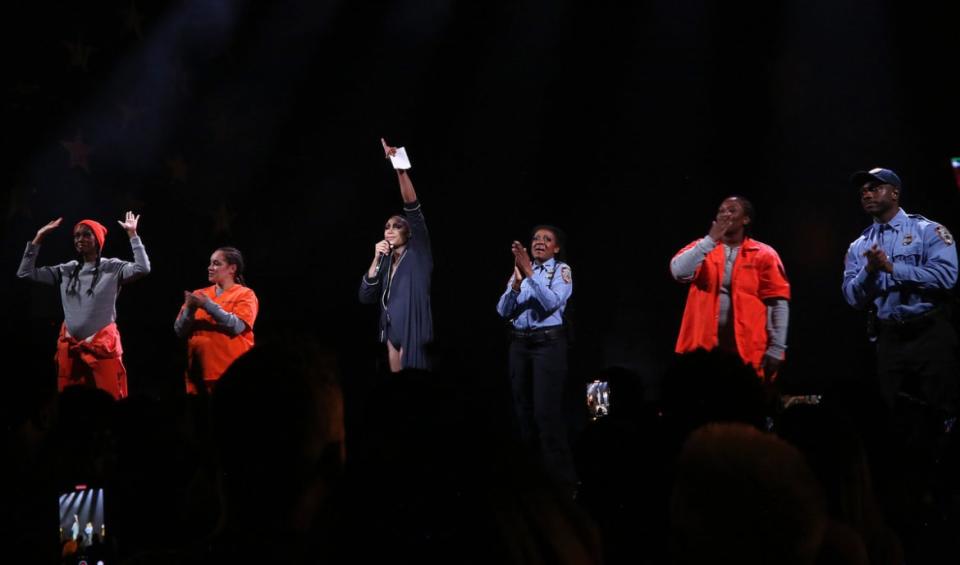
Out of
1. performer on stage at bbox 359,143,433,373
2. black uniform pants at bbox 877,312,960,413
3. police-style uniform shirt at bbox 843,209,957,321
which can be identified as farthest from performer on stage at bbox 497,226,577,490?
black uniform pants at bbox 877,312,960,413

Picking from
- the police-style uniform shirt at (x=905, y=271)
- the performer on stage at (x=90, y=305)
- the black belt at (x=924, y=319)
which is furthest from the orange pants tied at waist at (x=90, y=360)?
the black belt at (x=924, y=319)

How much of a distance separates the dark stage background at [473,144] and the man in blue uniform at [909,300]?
2.45m

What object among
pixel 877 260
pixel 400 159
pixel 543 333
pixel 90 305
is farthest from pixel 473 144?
pixel 877 260

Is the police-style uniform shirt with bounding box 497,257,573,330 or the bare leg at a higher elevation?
the police-style uniform shirt with bounding box 497,257,573,330

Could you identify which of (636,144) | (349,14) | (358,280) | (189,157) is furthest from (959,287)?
(189,157)

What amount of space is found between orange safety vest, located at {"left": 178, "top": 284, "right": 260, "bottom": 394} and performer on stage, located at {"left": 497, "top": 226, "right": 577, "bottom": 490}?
181 cm

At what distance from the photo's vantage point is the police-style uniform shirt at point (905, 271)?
492 centimetres

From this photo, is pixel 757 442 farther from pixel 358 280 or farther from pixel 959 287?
pixel 358 280

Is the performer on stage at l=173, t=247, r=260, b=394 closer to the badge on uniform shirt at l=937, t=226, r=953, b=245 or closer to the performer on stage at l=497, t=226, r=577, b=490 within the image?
the performer on stage at l=497, t=226, r=577, b=490

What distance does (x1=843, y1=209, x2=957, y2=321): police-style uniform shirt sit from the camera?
492cm

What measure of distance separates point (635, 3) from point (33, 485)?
7.43m

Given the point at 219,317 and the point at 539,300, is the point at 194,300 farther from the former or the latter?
the point at 539,300

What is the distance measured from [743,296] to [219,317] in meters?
3.37

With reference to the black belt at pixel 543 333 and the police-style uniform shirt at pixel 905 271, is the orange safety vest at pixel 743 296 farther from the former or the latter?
the black belt at pixel 543 333
